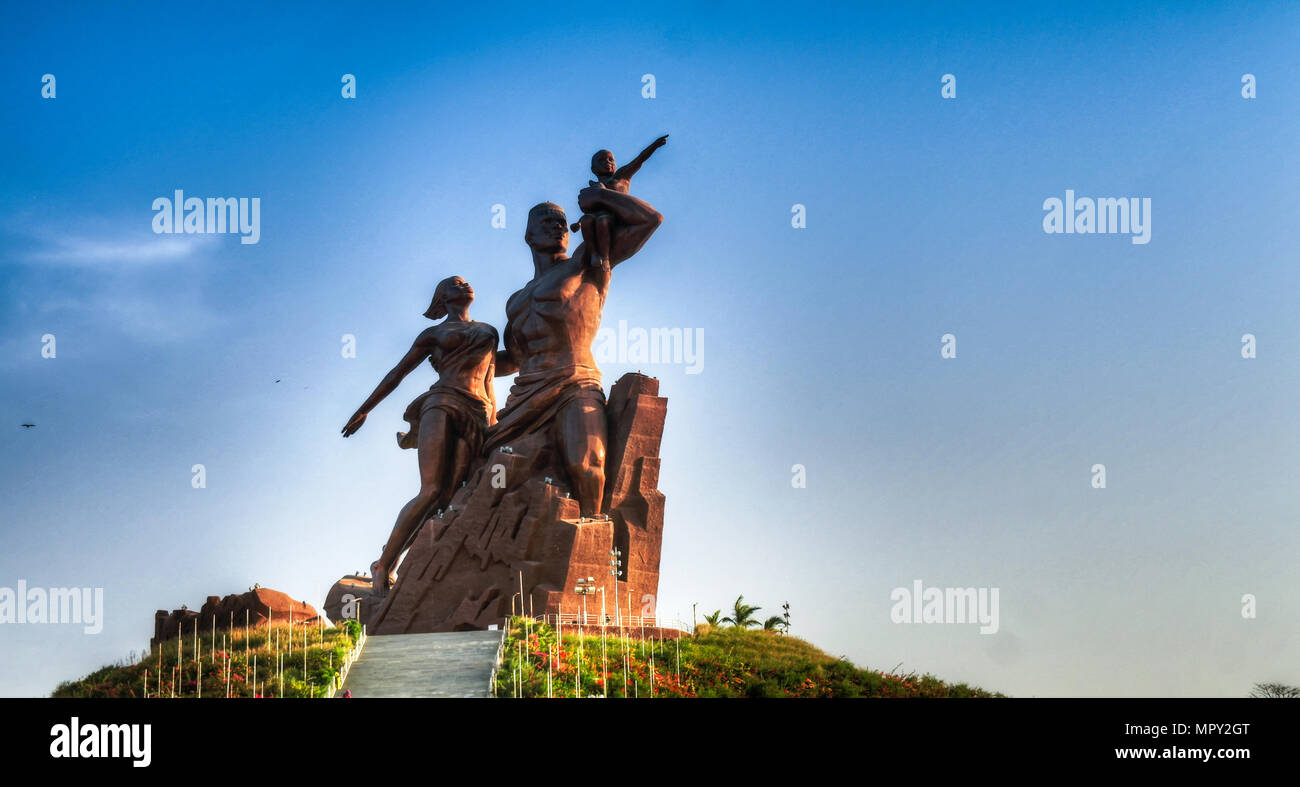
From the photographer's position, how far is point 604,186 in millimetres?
17672

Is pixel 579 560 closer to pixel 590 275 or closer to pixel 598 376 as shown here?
pixel 598 376

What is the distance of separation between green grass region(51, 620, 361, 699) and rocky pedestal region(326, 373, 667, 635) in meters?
2.00

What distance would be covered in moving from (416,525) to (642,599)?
11.0 ft

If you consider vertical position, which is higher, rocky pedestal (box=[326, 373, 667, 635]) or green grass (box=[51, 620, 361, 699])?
rocky pedestal (box=[326, 373, 667, 635])

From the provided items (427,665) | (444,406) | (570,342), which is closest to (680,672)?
(427,665)

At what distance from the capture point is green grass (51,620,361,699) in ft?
40.8

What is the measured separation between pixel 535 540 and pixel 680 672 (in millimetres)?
3309

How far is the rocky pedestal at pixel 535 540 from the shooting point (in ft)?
52.6

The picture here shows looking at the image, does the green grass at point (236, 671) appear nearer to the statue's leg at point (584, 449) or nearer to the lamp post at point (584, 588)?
the lamp post at point (584, 588)

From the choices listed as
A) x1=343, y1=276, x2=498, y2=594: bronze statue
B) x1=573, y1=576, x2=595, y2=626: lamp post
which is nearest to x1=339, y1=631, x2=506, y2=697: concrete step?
x1=573, y1=576, x2=595, y2=626: lamp post

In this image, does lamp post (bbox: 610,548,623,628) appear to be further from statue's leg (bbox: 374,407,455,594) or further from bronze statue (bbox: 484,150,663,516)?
statue's leg (bbox: 374,407,455,594)

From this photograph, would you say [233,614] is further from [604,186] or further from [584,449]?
[604,186]

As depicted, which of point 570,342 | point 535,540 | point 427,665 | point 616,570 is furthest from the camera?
point 570,342

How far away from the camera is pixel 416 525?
708 inches
